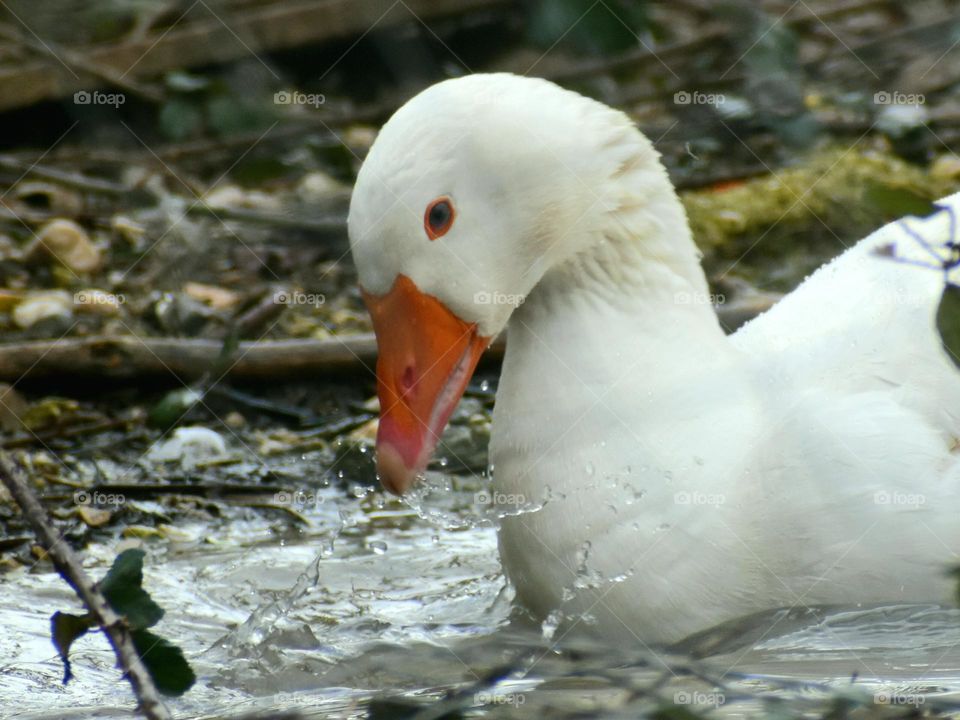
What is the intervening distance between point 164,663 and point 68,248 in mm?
4573

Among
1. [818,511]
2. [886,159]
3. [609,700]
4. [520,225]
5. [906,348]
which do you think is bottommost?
[609,700]

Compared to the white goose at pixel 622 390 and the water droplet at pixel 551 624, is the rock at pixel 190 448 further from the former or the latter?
the water droplet at pixel 551 624

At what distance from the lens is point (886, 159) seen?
6953 mm

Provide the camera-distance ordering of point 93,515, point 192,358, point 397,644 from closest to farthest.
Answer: point 397,644, point 93,515, point 192,358

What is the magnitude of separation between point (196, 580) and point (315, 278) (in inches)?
105

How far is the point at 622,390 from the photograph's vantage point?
336 centimetres

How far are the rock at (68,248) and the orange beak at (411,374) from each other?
12.2ft

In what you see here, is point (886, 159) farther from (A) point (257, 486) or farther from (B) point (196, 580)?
(B) point (196, 580)

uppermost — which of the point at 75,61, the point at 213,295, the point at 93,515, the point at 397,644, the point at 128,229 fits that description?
the point at 75,61

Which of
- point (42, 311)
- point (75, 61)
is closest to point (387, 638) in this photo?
point (75, 61)

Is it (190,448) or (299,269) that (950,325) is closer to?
(190,448)

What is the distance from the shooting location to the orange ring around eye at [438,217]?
3.11 metres

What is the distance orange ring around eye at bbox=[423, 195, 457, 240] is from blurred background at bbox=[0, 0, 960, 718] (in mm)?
392

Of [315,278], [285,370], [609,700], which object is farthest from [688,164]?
[609,700]
